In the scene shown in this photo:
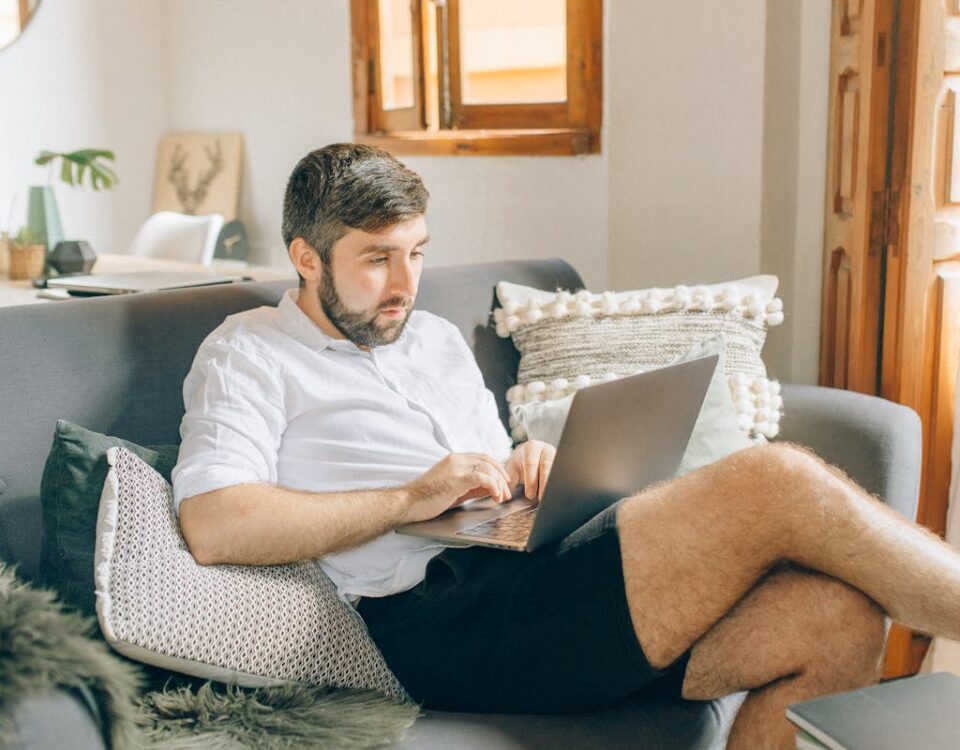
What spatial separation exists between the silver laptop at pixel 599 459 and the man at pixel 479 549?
0.14ft

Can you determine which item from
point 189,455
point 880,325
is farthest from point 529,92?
point 189,455

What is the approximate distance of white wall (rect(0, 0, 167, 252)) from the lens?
176 inches

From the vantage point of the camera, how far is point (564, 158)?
3031 millimetres

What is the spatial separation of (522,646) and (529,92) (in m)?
2.18

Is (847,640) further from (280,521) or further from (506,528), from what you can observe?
(280,521)

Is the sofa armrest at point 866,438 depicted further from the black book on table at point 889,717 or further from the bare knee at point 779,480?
the black book on table at point 889,717

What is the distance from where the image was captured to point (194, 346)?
69.9 inches

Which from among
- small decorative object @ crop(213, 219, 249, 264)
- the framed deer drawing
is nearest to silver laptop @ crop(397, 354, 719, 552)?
small decorative object @ crop(213, 219, 249, 264)

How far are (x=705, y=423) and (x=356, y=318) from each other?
61 centimetres

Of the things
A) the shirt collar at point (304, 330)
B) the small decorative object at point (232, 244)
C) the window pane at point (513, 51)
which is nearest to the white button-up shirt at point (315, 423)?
the shirt collar at point (304, 330)

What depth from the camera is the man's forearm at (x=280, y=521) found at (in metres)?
1.41

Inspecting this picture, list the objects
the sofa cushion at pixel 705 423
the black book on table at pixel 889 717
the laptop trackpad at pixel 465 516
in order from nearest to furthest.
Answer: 1. the black book on table at pixel 889 717
2. the laptop trackpad at pixel 465 516
3. the sofa cushion at pixel 705 423

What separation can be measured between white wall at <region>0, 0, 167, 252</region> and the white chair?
0.91m

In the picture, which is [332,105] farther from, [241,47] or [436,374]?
[436,374]
